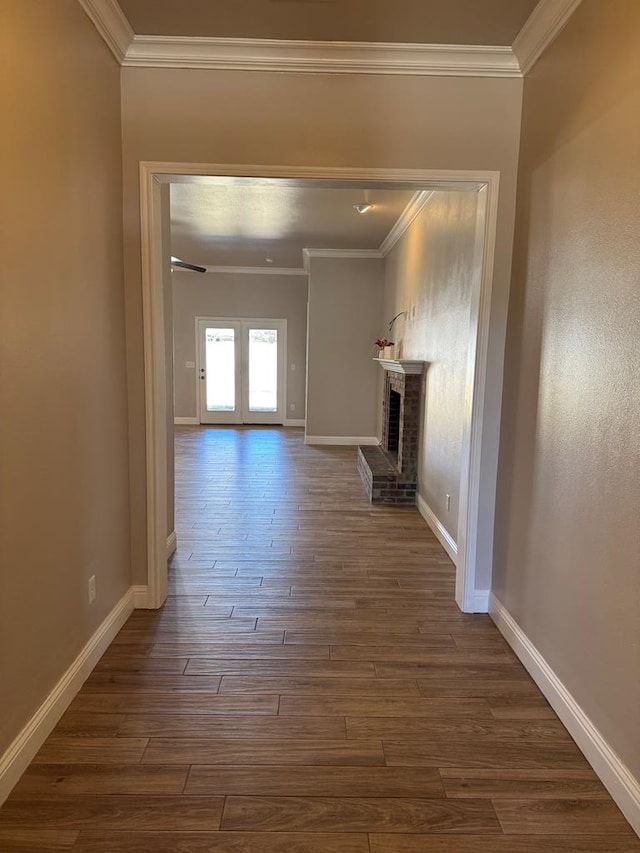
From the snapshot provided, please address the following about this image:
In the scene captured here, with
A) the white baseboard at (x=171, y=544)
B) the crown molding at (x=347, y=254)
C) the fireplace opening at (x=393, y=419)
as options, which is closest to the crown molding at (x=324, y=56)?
the white baseboard at (x=171, y=544)

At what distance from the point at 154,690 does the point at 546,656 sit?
163 centimetres

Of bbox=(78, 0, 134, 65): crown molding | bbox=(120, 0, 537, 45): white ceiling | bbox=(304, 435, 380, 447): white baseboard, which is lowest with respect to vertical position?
bbox=(304, 435, 380, 447): white baseboard

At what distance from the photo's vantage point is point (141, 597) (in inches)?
112

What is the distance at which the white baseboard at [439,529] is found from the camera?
3.63 m

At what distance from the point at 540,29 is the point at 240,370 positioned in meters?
7.67

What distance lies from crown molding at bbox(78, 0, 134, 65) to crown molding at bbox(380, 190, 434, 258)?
2315 mm

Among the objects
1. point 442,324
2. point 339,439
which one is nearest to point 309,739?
point 442,324

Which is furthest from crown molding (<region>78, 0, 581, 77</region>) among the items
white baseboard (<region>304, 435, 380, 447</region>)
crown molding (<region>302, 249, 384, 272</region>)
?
white baseboard (<region>304, 435, 380, 447</region>)

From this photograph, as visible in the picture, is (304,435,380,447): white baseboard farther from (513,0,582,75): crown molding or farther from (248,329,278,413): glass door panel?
(513,0,582,75): crown molding

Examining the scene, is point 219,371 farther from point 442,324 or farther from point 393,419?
point 442,324

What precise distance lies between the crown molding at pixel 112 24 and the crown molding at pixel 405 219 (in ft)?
7.60

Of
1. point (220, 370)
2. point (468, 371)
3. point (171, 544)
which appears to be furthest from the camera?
point (220, 370)

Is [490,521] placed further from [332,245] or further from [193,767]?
[332,245]

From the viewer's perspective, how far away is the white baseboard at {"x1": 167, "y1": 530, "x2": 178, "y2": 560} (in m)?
3.54
